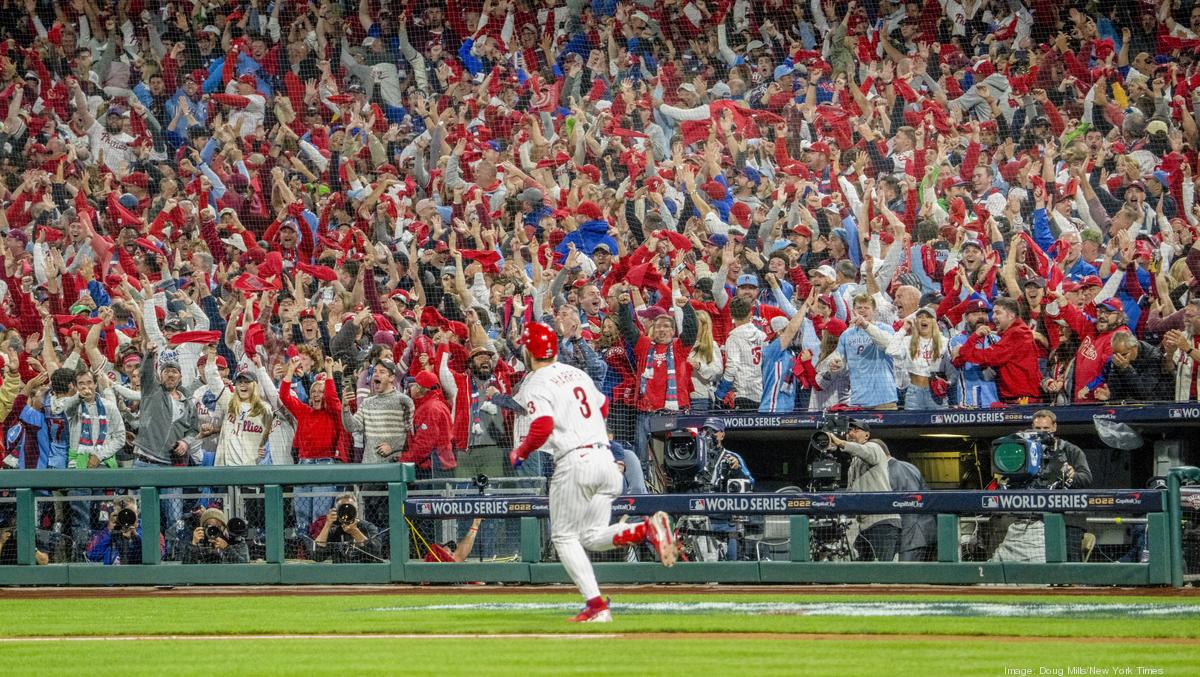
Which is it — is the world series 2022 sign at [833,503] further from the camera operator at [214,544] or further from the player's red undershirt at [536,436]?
the player's red undershirt at [536,436]

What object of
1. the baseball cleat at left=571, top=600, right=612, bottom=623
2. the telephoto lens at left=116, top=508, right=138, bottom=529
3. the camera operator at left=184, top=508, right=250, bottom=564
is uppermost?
the telephoto lens at left=116, top=508, right=138, bottom=529

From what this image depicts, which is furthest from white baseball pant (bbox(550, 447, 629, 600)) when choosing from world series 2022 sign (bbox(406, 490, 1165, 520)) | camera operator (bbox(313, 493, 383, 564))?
camera operator (bbox(313, 493, 383, 564))

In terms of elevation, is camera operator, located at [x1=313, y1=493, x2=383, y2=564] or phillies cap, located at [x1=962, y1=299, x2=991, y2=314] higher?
phillies cap, located at [x1=962, y1=299, x2=991, y2=314]

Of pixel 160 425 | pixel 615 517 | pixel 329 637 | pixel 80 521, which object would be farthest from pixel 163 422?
pixel 329 637

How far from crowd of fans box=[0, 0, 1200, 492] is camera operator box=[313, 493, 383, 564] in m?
0.15

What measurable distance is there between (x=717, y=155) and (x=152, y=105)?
24.3 feet

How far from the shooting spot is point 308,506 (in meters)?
12.0

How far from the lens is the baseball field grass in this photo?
6266 mm

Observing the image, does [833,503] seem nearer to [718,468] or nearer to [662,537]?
[718,468]

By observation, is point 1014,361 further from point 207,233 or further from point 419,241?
point 207,233

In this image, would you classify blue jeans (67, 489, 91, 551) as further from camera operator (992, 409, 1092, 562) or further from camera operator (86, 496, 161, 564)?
camera operator (992, 409, 1092, 562)

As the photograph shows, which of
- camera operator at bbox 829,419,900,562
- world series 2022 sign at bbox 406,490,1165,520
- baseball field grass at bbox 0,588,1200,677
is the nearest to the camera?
baseball field grass at bbox 0,588,1200,677

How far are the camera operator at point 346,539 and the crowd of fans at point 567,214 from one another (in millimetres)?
151

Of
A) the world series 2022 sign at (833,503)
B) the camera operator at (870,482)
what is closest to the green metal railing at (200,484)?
the world series 2022 sign at (833,503)
